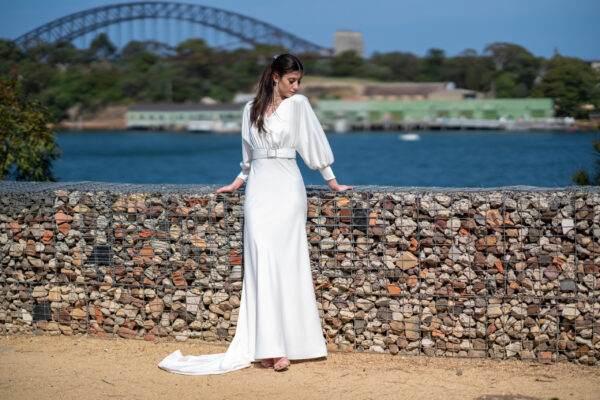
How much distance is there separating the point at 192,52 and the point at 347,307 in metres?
141

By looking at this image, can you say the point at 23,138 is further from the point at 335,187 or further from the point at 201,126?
the point at 201,126

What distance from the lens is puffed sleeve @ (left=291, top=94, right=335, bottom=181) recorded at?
14.4 feet

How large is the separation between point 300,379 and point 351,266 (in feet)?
2.90

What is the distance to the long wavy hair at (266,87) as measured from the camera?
430cm

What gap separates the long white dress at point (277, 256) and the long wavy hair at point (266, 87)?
6 cm

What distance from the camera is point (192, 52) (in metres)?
141

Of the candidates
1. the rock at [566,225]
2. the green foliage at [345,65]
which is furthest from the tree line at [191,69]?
the rock at [566,225]

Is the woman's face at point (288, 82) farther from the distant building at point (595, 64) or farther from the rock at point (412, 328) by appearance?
the distant building at point (595, 64)

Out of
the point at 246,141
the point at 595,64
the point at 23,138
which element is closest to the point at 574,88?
the point at 595,64

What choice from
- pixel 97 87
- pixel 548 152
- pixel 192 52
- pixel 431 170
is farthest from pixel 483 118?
pixel 192 52

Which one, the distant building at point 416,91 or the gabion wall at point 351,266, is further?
the distant building at point 416,91

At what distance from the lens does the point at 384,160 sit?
66000 millimetres

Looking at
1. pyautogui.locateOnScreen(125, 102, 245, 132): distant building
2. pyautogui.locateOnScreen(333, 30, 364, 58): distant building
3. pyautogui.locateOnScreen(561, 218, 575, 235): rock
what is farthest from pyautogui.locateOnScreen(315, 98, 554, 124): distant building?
pyautogui.locateOnScreen(561, 218, 575, 235): rock

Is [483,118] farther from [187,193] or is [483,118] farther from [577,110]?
[187,193]
